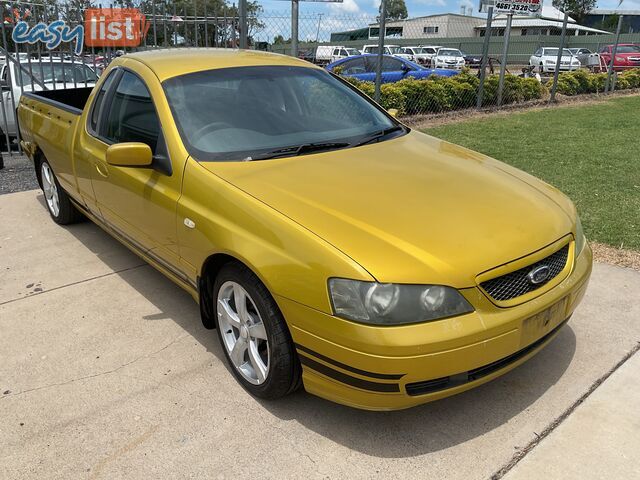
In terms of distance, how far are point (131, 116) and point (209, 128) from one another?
0.79 metres

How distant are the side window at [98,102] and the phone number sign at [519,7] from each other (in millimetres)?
9751

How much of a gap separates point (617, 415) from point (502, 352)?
82cm

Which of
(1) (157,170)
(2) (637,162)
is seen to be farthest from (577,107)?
(1) (157,170)

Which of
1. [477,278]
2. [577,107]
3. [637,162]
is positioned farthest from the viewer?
[577,107]

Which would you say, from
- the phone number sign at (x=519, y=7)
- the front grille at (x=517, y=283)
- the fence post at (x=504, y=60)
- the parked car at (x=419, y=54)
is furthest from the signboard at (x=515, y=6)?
the parked car at (x=419, y=54)

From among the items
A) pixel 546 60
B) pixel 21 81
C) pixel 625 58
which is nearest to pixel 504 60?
pixel 21 81

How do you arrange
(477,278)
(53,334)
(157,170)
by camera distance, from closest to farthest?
(477,278), (157,170), (53,334)

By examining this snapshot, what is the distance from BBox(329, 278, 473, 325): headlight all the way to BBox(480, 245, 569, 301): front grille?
0.22 m

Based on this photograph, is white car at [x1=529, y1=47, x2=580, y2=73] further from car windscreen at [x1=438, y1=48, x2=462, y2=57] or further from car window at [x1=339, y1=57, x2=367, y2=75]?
car window at [x1=339, y1=57, x2=367, y2=75]

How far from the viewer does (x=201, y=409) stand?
110 inches

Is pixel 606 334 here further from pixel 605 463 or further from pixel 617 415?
pixel 605 463

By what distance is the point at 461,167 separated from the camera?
3271 mm

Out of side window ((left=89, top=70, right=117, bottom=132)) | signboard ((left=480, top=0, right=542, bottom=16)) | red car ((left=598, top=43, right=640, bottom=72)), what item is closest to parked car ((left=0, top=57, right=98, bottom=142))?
side window ((left=89, top=70, right=117, bottom=132))

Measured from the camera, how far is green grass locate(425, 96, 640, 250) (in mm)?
5379
